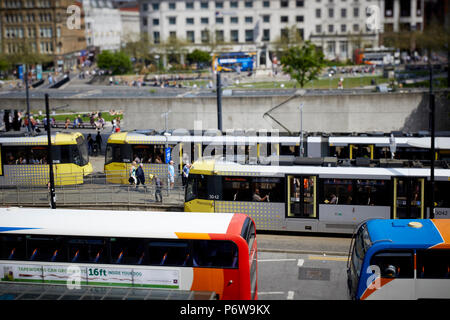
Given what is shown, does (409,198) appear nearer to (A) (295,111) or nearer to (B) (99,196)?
(B) (99,196)

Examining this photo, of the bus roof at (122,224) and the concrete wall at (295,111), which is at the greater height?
the concrete wall at (295,111)

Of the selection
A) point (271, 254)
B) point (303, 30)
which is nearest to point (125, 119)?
point (271, 254)

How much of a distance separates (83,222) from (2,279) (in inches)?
93.7

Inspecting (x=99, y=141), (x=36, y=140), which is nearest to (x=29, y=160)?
(x=36, y=140)

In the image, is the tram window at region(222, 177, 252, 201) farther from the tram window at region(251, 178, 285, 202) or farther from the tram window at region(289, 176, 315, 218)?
the tram window at region(289, 176, 315, 218)

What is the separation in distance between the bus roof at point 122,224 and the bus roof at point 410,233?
3.10 meters

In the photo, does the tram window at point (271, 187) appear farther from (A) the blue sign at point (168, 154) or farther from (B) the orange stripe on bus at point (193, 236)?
(A) the blue sign at point (168, 154)

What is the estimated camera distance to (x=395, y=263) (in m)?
13.1

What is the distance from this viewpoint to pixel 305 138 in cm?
2716

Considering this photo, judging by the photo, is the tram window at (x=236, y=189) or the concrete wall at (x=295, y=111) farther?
the concrete wall at (x=295, y=111)

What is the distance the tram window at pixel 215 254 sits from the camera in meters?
13.5

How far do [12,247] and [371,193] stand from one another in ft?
37.0

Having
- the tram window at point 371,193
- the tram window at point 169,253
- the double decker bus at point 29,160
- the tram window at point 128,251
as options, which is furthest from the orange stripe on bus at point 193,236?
the double decker bus at point 29,160

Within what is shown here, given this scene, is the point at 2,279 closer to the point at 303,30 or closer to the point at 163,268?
the point at 163,268
